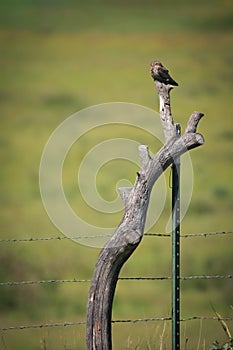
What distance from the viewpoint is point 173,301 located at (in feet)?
19.2

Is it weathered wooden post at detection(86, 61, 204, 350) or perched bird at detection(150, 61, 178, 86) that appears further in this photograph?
perched bird at detection(150, 61, 178, 86)

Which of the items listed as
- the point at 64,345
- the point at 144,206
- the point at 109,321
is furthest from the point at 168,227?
the point at 64,345

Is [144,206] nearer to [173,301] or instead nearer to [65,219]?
[173,301]

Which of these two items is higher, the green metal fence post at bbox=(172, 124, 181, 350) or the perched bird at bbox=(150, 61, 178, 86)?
the perched bird at bbox=(150, 61, 178, 86)

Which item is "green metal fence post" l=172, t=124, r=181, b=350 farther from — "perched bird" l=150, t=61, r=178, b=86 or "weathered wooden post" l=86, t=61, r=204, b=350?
"perched bird" l=150, t=61, r=178, b=86

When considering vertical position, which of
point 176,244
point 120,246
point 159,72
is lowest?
point 120,246

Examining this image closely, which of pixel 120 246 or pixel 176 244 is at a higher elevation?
pixel 176 244

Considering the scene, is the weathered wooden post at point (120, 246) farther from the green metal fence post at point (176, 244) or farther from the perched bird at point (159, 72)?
the perched bird at point (159, 72)

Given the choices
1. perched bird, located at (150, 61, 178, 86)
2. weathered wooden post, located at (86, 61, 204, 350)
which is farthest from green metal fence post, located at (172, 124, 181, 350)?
perched bird, located at (150, 61, 178, 86)

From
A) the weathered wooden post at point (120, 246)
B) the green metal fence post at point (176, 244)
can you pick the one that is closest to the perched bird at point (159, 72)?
the green metal fence post at point (176, 244)

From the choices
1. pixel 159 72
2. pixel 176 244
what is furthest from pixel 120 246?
pixel 159 72

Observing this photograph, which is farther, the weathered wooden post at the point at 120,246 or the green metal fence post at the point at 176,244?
the green metal fence post at the point at 176,244

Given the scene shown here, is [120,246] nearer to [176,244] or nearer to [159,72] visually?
[176,244]

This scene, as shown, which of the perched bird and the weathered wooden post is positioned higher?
the perched bird
